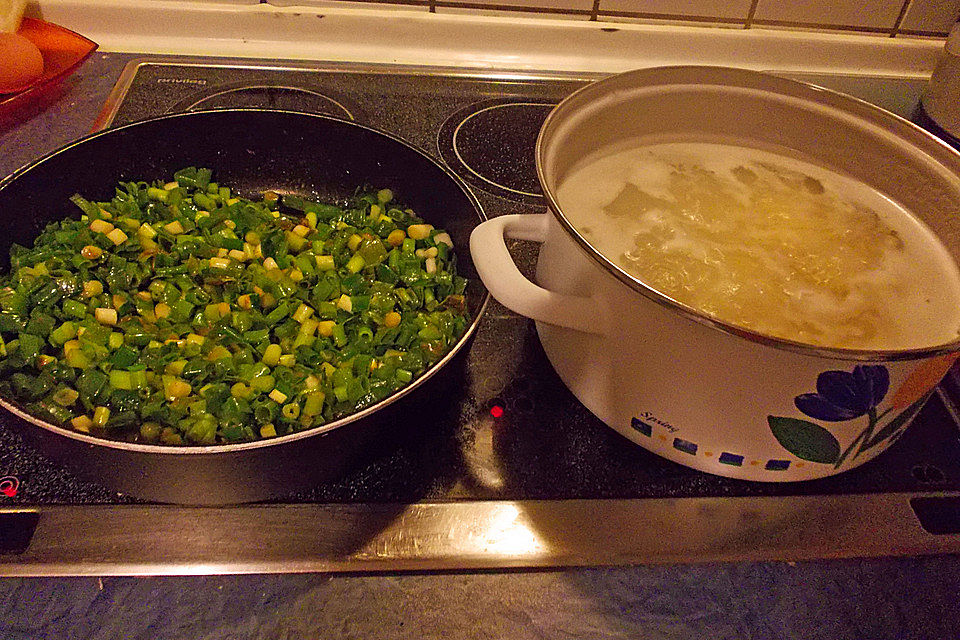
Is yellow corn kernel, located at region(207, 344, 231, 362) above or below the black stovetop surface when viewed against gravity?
above

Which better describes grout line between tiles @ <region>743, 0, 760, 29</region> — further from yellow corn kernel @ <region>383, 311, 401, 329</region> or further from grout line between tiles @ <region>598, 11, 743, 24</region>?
yellow corn kernel @ <region>383, 311, 401, 329</region>

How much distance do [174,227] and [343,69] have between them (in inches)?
18.1

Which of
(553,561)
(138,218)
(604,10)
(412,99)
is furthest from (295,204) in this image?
(604,10)

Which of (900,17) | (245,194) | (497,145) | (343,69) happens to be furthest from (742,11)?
(245,194)

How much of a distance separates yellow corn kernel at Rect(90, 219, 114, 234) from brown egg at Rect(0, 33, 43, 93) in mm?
357

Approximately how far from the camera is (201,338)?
686 millimetres

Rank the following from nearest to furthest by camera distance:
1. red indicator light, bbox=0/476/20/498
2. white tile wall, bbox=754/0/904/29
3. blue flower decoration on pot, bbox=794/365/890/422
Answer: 1. blue flower decoration on pot, bbox=794/365/890/422
2. red indicator light, bbox=0/476/20/498
3. white tile wall, bbox=754/0/904/29

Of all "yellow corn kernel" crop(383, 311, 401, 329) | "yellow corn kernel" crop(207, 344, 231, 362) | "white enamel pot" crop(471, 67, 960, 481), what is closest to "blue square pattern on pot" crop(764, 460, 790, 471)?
"white enamel pot" crop(471, 67, 960, 481)

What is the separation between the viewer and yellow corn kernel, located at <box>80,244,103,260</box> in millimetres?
752

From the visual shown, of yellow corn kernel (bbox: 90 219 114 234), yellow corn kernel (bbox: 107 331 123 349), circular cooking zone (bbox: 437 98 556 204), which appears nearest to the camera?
yellow corn kernel (bbox: 107 331 123 349)

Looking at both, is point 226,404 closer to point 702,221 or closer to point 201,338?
point 201,338

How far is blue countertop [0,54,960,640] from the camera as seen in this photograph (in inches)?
20.7

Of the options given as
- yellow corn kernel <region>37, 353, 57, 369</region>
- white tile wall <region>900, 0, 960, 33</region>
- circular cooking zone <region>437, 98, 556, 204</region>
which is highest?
white tile wall <region>900, 0, 960, 33</region>

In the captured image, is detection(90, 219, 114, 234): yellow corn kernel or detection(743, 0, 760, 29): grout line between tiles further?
detection(743, 0, 760, 29): grout line between tiles
